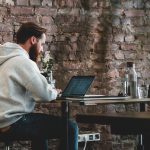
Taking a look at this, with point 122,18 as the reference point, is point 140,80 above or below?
below

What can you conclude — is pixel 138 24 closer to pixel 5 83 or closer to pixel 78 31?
pixel 78 31

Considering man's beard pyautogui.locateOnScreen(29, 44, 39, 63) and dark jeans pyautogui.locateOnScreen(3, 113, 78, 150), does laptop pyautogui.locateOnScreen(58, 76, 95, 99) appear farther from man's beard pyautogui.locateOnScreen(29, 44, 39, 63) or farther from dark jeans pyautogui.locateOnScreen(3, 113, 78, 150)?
man's beard pyautogui.locateOnScreen(29, 44, 39, 63)

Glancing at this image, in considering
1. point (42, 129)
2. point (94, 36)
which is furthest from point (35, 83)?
point (94, 36)

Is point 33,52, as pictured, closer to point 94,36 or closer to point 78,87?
point 78,87

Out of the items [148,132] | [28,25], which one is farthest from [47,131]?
[148,132]

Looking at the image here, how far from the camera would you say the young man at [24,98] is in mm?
2965

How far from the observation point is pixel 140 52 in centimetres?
483

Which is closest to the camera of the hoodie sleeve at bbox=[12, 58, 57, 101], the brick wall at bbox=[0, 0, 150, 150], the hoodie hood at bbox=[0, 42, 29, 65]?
the hoodie sleeve at bbox=[12, 58, 57, 101]

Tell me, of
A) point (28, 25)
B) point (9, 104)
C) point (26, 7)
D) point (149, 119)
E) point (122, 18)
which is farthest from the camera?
point (122, 18)

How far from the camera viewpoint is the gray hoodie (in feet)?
9.71

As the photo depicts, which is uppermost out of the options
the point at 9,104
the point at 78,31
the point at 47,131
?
the point at 78,31

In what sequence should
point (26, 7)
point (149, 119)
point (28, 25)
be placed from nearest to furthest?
point (149, 119) → point (28, 25) → point (26, 7)

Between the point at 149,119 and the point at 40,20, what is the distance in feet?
8.50

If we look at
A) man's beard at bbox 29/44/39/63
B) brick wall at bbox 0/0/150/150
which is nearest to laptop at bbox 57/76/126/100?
man's beard at bbox 29/44/39/63
